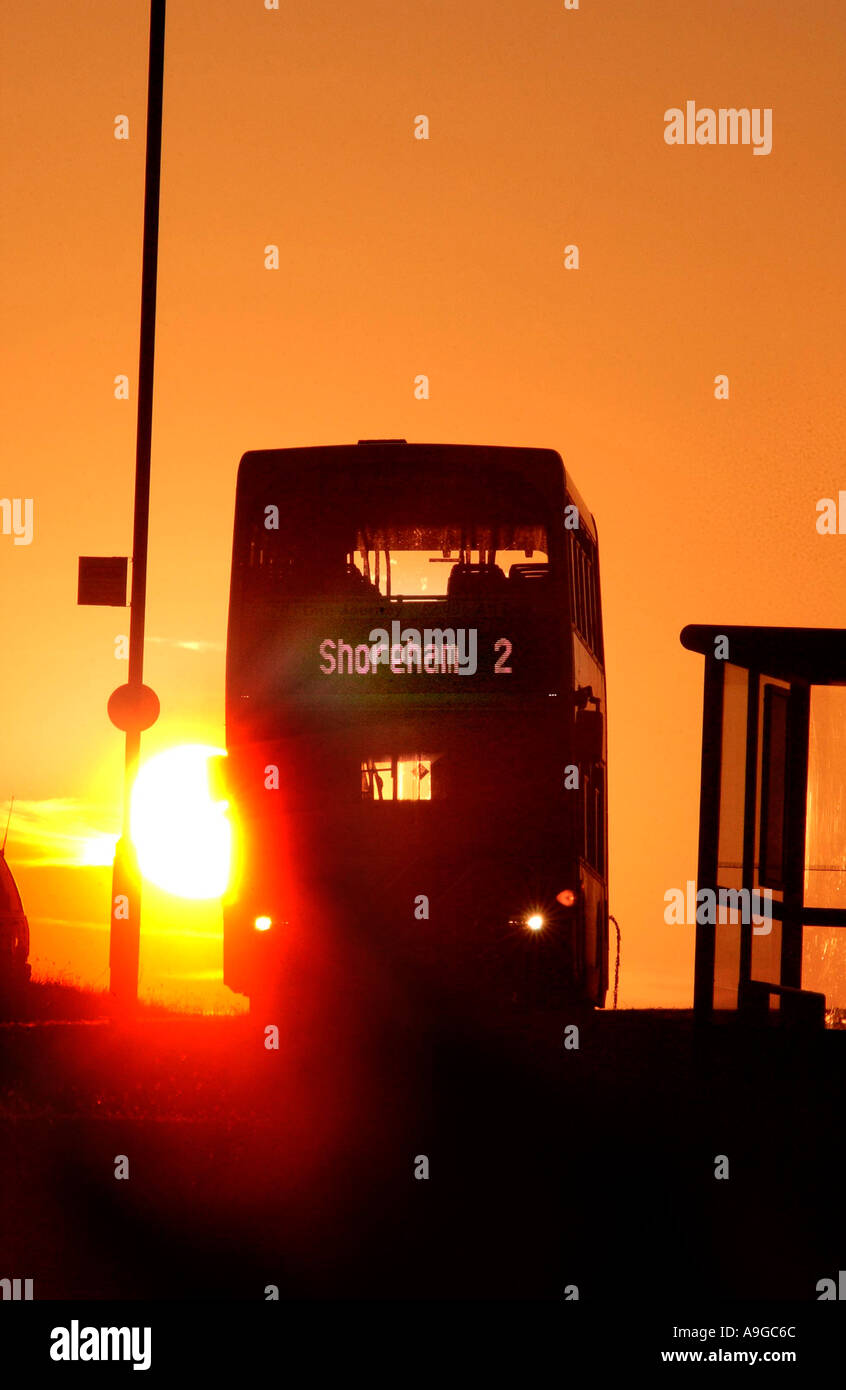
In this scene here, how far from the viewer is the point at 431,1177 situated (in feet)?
32.2

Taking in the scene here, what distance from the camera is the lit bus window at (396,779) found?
52.1 ft

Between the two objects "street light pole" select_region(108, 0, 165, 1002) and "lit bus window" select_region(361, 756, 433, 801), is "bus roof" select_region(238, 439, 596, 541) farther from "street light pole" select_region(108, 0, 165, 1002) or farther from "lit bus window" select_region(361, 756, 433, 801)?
"street light pole" select_region(108, 0, 165, 1002)

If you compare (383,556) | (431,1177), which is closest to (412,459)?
(383,556)

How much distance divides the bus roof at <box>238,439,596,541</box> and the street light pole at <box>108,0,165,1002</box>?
15.5 ft

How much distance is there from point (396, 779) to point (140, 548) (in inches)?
236

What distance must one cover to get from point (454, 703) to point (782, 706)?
322 cm

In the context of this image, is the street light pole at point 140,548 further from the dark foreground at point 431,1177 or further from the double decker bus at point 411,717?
the dark foreground at point 431,1177

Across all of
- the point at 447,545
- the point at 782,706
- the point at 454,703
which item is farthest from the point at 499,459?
the point at 782,706

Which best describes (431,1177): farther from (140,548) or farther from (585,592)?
(140,548)

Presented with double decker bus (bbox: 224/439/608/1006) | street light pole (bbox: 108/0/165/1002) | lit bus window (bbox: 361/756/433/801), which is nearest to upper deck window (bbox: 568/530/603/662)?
double decker bus (bbox: 224/439/608/1006)

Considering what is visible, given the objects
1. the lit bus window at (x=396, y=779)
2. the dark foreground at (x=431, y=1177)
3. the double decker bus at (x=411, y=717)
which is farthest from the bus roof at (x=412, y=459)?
the dark foreground at (x=431, y=1177)

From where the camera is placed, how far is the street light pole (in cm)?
2022
